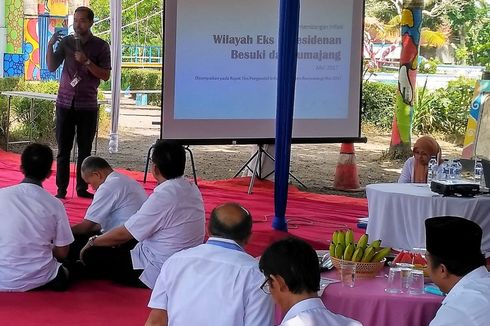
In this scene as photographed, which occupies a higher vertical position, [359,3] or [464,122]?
[359,3]

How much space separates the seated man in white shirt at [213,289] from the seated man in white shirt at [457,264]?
1.68 feet

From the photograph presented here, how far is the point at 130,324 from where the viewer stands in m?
3.68

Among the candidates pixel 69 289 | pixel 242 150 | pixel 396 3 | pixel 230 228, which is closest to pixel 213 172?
pixel 242 150

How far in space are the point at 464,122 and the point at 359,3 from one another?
8.12m

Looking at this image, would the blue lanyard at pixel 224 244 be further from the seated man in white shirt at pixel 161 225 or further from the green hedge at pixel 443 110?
the green hedge at pixel 443 110

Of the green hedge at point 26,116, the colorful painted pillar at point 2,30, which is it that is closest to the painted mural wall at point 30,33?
the colorful painted pillar at point 2,30

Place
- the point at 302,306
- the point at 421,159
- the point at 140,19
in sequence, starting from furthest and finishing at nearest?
the point at 140,19
the point at 421,159
the point at 302,306

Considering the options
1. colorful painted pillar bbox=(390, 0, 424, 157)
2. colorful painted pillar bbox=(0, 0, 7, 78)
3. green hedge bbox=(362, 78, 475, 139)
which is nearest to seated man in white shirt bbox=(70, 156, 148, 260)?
colorful painted pillar bbox=(390, 0, 424, 157)

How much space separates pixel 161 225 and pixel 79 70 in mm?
3234

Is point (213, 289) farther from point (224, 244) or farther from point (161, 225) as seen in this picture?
point (161, 225)

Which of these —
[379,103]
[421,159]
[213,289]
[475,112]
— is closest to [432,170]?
[421,159]

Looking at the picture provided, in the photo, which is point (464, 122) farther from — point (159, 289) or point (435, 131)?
point (159, 289)

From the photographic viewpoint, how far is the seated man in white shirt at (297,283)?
6.42 ft

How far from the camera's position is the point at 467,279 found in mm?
2232
